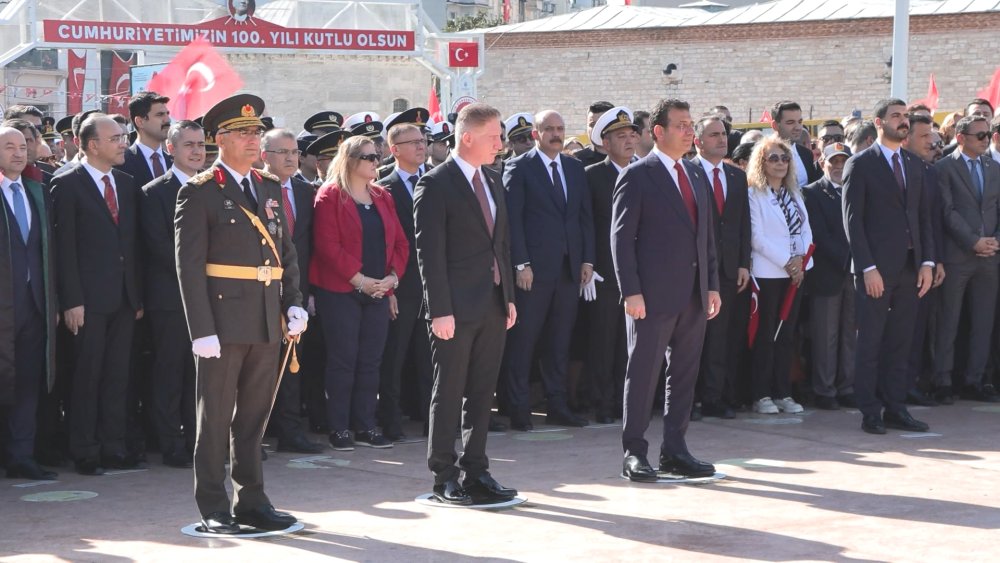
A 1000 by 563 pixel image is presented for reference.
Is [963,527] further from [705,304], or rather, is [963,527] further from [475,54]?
[475,54]

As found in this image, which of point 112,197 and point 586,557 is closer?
point 586,557

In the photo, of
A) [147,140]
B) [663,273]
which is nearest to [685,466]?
[663,273]

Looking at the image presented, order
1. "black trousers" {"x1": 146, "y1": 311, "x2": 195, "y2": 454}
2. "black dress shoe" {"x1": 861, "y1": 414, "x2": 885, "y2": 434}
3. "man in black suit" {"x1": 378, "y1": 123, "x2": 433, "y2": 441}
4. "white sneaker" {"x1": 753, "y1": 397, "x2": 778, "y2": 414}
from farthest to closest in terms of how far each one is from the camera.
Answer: "white sneaker" {"x1": 753, "y1": 397, "x2": 778, "y2": 414} < "man in black suit" {"x1": 378, "y1": 123, "x2": 433, "y2": 441} < "black dress shoe" {"x1": 861, "y1": 414, "x2": 885, "y2": 434} < "black trousers" {"x1": 146, "y1": 311, "x2": 195, "y2": 454}

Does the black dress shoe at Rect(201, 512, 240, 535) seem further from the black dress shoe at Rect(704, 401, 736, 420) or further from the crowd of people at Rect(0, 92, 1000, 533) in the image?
the black dress shoe at Rect(704, 401, 736, 420)

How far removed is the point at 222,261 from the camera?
6.17 metres

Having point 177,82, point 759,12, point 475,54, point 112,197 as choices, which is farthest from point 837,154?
point 759,12

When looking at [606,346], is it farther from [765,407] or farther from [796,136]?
[796,136]

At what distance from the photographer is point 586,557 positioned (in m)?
5.75

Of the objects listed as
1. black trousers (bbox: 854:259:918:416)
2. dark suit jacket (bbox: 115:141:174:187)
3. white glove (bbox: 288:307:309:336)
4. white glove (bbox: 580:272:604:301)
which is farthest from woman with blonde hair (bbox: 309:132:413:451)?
black trousers (bbox: 854:259:918:416)

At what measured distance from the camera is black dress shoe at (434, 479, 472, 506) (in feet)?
22.1

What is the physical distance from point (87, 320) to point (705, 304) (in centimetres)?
348

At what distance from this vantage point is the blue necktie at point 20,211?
7637 millimetres

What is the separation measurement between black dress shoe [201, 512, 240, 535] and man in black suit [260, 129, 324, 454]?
2183 millimetres

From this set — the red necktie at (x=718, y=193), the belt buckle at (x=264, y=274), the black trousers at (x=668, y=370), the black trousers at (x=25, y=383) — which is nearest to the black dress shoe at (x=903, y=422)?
the red necktie at (x=718, y=193)
